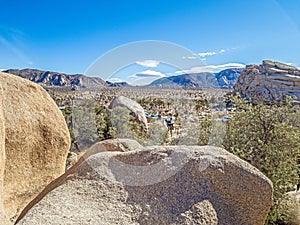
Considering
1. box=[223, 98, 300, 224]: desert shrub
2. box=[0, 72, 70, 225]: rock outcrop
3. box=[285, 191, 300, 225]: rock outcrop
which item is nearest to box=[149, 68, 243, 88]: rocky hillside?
box=[223, 98, 300, 224]: desert shrub

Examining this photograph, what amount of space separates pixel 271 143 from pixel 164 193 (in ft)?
13.9

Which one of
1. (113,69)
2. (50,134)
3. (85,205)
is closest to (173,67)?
(113,69)

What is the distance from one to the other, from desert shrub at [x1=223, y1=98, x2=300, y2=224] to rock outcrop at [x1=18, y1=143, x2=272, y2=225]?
2.68 meters

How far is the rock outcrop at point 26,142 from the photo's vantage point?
528 centimetres

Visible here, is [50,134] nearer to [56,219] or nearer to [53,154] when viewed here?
[53,154]

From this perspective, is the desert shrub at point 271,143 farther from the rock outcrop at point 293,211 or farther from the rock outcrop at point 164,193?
the rock outcrop at point 164,193

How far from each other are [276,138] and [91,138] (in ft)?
34.0

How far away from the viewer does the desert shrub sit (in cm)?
639

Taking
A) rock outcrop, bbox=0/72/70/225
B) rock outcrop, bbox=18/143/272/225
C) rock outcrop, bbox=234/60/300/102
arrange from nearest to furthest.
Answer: rock outcrop, bbox=18/143/272/225
rock outcrop, bbox=0/72/70/225
rock outcrop, bbox=234/60/300/102

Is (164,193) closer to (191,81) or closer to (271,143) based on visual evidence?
(271,143)

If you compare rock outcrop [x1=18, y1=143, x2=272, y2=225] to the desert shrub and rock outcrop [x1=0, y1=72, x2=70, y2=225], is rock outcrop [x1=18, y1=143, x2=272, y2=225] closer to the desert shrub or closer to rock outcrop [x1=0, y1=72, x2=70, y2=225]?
rock outcrop [x1=0, y1=72, x2=70, y2=225]

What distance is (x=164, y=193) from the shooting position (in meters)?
3.71

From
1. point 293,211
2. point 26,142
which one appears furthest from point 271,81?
point 26,142

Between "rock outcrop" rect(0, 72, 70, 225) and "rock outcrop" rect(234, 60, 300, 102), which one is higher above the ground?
"rock outcrop" rect(234, 60, 300, 102)
